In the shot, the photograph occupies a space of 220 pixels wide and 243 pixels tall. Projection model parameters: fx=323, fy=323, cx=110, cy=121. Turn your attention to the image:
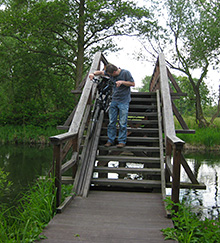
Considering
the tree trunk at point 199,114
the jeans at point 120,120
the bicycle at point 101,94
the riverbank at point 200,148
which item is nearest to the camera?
the jeans at point 120,120

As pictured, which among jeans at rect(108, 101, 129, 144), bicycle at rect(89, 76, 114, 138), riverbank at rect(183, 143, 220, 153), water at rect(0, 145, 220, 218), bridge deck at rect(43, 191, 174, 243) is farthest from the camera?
riverbank at rect(183, 143, 220, 153)

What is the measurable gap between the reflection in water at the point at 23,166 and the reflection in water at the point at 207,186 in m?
4.18

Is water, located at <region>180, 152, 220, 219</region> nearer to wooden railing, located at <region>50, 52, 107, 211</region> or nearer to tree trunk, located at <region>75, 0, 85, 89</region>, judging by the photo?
wooden railing, located at <region>50, 52, 107, 211</region>

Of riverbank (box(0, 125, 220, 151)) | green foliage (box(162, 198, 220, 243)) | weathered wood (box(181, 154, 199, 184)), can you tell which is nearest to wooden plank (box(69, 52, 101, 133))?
weathered wood (box(181, 154, 199, 184))

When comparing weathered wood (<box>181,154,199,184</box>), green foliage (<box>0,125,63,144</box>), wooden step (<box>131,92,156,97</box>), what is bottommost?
green foliage (<box>0,125,63,144</box>)

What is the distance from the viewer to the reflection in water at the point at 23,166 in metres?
9.40

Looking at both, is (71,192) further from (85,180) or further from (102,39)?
(102,39)

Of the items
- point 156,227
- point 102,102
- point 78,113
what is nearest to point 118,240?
point 156,227

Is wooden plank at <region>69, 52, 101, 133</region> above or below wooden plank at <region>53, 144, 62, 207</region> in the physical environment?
above

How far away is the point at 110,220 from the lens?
3855mm

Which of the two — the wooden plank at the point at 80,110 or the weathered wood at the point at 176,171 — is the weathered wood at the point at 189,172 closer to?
the weathered wood at the point at 176,171

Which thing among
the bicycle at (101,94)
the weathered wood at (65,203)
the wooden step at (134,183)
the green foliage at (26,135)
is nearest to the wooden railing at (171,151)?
the wooden step at (134,183)

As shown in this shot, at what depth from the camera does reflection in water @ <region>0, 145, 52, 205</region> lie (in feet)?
30.8

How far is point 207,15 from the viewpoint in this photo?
72.4 ft
